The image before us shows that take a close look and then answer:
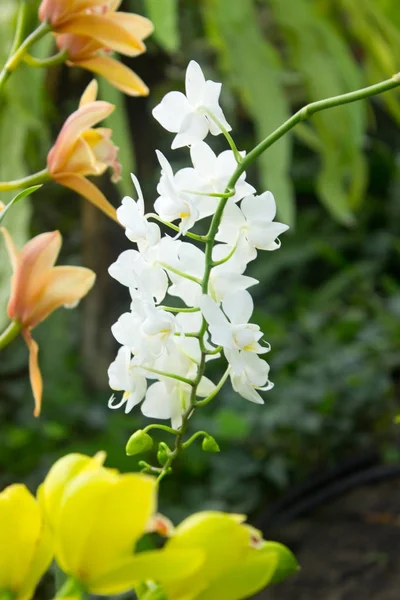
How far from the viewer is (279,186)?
92 cm

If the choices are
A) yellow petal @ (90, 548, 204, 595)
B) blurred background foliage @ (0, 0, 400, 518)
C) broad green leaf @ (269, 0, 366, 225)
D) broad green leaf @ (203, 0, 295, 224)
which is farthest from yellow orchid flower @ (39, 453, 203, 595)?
broad green leaf @ (269, 0, 366, 225)

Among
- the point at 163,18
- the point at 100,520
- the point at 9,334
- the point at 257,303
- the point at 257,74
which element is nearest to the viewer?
the point at 100,520

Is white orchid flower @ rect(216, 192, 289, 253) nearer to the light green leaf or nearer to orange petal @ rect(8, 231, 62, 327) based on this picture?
orange petal @ rect(8, 231, 62, 327)

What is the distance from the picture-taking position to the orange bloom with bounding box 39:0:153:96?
0.26 meters

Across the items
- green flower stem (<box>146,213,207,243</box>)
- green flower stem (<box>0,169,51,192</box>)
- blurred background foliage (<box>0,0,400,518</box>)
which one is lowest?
blurred background foliage (<box>0,0,400,518</box>)

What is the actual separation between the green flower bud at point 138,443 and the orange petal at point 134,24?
0.15 metres

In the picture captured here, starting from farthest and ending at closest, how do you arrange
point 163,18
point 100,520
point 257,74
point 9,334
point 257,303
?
point 257,303 < point 257,74 < point 163,18 < point 9,334 < point 100,520

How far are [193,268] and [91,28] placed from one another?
112 millimetres

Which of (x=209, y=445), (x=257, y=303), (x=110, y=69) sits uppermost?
(x=110, y=69)

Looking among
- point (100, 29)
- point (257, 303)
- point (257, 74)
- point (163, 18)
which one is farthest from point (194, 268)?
point (257, 303)

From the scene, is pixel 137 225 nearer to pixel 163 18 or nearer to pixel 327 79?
pixel 163 18

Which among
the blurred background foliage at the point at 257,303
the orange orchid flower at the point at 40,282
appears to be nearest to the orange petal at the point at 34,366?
the orange orchid flower at the point at 40,282

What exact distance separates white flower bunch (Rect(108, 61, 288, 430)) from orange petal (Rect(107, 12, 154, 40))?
7 centimetres

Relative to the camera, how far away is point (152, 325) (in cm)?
19
